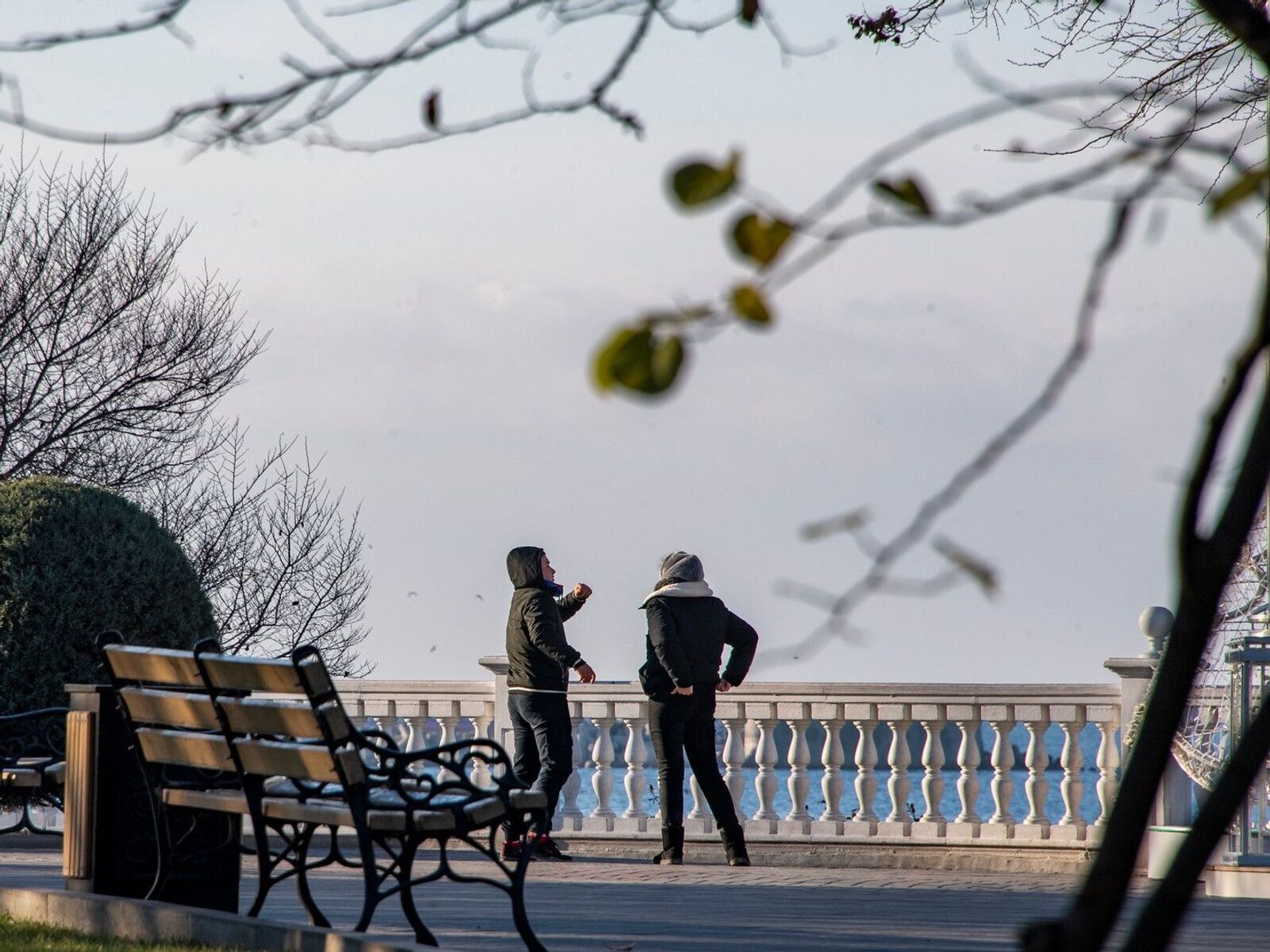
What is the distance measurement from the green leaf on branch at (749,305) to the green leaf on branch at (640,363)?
59 millimetres

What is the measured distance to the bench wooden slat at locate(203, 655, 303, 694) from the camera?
6.25m

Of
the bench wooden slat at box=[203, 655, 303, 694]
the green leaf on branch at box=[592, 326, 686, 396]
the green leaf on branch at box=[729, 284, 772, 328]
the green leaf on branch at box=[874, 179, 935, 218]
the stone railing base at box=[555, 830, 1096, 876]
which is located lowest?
the stone railing base at box=[555, 830, 1096, 876]

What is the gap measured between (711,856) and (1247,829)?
364cm

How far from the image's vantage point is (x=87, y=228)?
68.6 ft

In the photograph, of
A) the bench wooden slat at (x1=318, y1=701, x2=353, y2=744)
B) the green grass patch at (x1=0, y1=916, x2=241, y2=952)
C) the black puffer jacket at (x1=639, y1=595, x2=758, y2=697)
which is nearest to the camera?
the bench wooden slat at (x1=318, y1=701, x2=353, y2=744)

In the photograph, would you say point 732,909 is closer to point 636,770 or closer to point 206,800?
point 206,800

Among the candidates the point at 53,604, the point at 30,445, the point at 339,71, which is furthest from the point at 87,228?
the point at 339,71

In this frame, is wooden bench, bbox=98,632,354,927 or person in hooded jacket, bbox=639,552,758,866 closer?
wooden bench, bbox=98,632,354,927

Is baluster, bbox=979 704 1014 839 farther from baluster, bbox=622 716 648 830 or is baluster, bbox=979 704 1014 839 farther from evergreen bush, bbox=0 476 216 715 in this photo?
evergreen bush, bbox=0 476 216 715

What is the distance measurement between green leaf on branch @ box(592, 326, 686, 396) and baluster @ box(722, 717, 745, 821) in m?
11.0

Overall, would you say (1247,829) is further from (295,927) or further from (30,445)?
(30,445)

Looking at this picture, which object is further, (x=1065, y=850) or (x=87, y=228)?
(x=87, y=228)

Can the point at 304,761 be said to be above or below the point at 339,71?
below

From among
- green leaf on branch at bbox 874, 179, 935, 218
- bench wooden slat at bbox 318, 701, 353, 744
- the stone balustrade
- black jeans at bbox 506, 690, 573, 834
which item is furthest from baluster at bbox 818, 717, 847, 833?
green leaf on branch at bbox 874, 179, 935, 218
